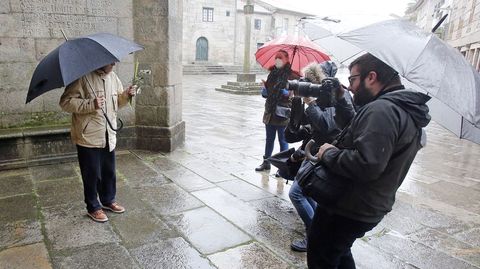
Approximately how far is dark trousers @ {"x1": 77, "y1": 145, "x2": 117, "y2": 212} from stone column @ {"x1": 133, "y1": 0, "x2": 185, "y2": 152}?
89.1 inches

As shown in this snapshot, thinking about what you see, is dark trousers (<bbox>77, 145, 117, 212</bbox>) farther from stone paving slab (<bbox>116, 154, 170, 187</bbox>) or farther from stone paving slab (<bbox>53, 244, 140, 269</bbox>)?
stone paving slab (<bbox>116, 154, 170, 187</bbox>)

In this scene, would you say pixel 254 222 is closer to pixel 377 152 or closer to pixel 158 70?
pixel 377 152

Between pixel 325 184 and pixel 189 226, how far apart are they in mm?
1893

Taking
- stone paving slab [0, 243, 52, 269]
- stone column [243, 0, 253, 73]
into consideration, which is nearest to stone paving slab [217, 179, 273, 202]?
stone paving slab [0, 243, 52, 269]

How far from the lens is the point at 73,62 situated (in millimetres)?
2779

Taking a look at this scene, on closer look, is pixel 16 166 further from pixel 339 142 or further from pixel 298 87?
pixel 339 142

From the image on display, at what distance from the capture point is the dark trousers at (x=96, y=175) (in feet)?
10.8

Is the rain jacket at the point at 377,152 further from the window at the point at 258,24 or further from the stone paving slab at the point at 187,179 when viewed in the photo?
the window at the point at 258,24

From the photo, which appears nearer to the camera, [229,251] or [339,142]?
[339,142]

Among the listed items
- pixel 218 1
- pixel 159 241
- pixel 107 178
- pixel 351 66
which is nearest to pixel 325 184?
pixel 351 66

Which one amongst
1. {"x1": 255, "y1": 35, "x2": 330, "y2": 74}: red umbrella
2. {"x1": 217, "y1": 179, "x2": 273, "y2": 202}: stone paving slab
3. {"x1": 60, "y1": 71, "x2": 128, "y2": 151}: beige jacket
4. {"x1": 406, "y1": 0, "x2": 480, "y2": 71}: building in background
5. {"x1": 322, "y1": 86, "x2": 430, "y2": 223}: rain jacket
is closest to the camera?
{"x1": 322, "y1": 86, "x2": 430, "y2": 223}: rain jacket

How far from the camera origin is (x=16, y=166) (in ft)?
15.8

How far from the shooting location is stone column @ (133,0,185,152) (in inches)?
216

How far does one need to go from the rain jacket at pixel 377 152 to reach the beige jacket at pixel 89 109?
2.19m
